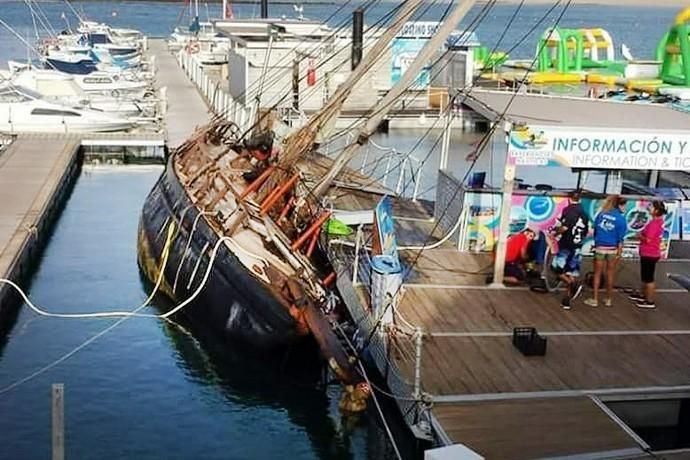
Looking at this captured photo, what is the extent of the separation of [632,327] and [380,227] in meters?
4.30

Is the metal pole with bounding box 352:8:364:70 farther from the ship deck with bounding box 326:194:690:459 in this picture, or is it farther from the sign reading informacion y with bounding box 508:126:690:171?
the sign reading informacion y with bounding box 508:126:690:171

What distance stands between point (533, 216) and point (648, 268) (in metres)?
2.76

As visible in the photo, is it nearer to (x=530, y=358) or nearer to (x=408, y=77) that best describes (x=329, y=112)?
(x=408, y=77)

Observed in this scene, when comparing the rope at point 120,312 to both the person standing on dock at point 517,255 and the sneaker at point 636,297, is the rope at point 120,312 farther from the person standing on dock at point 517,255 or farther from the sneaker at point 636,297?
the sneaker at point 636,297

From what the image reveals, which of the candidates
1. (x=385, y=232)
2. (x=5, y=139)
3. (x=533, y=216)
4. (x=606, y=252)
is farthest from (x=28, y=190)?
(x=606, y=252)

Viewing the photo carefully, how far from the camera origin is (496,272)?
17406 millimetres

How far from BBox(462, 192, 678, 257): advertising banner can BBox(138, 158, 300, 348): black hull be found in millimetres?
4703

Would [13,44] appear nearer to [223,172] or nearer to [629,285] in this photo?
[223,172]

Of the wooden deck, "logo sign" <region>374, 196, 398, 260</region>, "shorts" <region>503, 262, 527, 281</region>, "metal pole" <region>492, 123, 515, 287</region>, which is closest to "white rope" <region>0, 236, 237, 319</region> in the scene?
"logo sign" <region>374, 196, 398, 260</region>

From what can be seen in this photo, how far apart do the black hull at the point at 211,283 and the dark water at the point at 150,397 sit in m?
0.57

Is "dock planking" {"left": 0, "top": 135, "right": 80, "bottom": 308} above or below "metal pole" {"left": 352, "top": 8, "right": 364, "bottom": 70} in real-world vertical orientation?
below

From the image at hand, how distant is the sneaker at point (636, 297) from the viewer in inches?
666

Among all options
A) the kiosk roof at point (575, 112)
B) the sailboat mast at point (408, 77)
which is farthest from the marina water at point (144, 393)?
the kiosk roof at point (575, 112)

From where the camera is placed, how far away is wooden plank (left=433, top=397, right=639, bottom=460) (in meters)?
11.7
